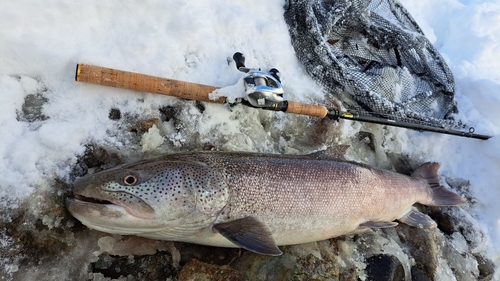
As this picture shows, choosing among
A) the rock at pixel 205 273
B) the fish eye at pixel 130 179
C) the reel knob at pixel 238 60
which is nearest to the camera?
the fish eye at pixel 130 179

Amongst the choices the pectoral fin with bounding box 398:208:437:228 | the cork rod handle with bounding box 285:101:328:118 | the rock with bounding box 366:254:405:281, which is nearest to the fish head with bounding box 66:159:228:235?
the cork rod handle with bounding box 285:101:328:118

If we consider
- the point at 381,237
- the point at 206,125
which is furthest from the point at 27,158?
the point at 381,237

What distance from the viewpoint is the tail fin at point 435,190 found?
3916 millimetres

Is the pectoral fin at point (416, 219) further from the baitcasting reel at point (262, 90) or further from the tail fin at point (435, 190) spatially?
the baitcasting reel at point (262, 90)

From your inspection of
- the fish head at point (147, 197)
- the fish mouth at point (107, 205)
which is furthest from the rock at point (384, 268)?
the fish mouth at point (107, 205)

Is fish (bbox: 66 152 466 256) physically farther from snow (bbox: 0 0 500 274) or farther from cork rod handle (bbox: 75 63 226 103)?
cork rod handle (bbox: 75 63 226 103)

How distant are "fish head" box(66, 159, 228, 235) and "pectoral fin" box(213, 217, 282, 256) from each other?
0.47ft

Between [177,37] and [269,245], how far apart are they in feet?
7.22

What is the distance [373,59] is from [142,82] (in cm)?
320

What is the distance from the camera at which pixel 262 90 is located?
3160 millimetres

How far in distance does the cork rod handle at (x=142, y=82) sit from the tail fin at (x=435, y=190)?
254 cm

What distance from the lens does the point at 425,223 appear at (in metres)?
3.68

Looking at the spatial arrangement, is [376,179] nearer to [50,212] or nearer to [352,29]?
[352,29]

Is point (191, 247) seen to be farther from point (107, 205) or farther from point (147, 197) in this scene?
point (107, 205)
